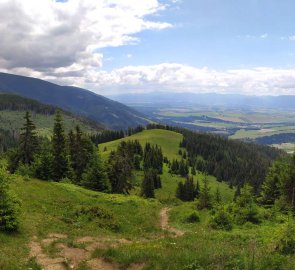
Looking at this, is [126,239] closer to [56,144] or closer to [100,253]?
[100,253]

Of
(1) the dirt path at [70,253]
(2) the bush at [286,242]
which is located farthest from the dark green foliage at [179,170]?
(2) the bush at [286,242]

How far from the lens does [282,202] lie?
50.0 meters

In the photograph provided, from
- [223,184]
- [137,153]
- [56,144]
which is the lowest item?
[223,184]

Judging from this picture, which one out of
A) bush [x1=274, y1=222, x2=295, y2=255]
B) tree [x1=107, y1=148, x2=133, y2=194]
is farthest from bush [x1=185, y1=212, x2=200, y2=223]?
tree [x1=107, y1=148, x2=133, y2=194]

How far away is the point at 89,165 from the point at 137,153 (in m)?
103

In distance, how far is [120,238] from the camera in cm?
3094

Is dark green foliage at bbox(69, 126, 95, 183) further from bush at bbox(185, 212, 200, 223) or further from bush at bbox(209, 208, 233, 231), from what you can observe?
bush at bbox(209, 208, 233, 231)

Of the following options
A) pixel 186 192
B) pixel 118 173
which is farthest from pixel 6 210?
pixel 186 192

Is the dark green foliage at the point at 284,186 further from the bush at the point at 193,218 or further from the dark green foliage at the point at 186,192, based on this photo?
the dark green foliage at the point at 186,192

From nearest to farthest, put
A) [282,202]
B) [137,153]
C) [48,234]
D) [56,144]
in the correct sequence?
[48,234]
[282,202]
[56,144]
[137,153]

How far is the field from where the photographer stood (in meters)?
19.2

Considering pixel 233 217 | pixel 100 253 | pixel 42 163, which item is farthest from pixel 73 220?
pixel 42 163

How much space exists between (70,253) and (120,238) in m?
7.41

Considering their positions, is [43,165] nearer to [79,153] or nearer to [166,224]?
[79,153]
